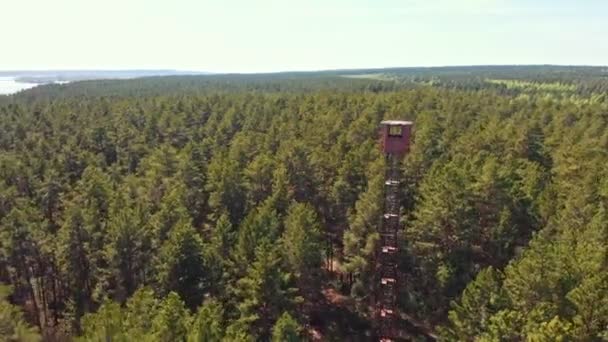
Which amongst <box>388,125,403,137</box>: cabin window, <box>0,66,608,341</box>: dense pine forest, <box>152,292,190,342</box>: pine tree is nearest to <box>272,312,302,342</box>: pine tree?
<box>0,66,608,341</box>: dense pine forest

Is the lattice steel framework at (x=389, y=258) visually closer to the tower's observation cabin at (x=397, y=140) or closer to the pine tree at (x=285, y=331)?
the tower's observation cabin at (x=397, y=140)

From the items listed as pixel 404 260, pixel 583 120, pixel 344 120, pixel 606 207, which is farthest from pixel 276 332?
pixel 583 120

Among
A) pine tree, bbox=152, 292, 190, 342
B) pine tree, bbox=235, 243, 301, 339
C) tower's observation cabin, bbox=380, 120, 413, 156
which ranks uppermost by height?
tower's observation cabin, bbox=380, 120, 413, 156

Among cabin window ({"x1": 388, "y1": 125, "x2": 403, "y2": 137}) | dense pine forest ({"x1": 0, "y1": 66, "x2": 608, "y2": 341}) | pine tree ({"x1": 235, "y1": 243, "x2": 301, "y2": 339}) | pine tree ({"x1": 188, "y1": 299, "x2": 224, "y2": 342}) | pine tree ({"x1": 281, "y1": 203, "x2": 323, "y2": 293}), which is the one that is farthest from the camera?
pine tree ({"x1": 281, "y1": 203, "x2": 323, "y2": 293})

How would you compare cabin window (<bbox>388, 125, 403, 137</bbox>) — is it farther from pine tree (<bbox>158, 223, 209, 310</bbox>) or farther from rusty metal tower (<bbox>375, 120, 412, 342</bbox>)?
pine tree (<bbox>158, 223, 209, 310</bbox>)

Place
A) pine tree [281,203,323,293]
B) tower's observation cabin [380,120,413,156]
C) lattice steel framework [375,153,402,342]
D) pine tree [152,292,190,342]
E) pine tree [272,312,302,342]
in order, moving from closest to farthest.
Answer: pine tree [152,292,190,342]
pine tree [272,312,302,342]
tower's observation cabin [380,120,413,156]
lattice steel framework [375,153,402,342]
pine tree [281,203,323,293]

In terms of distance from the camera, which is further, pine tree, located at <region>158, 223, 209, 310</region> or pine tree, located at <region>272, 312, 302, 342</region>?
pine tree, located at <region>158, 223, 209, 310</region>

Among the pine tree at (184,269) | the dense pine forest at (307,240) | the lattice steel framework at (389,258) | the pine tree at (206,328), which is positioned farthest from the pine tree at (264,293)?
the lattice steel framework at (389,258)

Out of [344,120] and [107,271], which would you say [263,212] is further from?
[344,120]

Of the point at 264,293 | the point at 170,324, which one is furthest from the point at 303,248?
the point at 170,324
